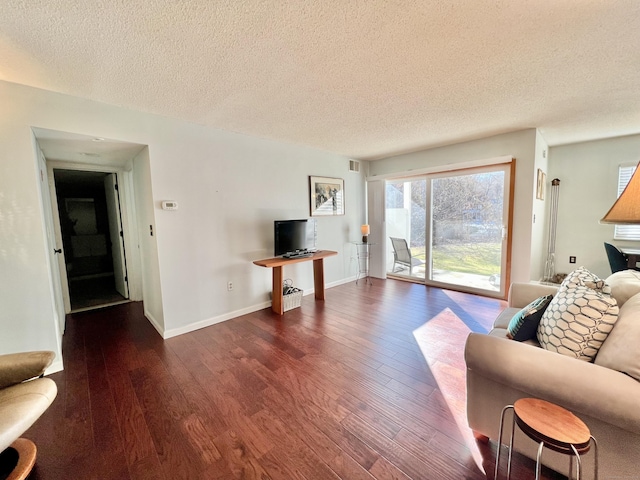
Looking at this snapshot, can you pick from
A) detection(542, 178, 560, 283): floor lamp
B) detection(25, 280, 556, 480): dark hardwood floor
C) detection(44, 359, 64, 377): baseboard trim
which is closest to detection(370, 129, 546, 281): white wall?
detection(542, 178, 560, 283): floor lamp

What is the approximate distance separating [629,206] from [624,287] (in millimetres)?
663

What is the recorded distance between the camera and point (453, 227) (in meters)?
4.53

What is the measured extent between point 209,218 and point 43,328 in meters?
1.76

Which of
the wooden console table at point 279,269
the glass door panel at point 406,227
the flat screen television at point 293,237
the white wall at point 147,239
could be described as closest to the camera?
the white wall at point 147,239

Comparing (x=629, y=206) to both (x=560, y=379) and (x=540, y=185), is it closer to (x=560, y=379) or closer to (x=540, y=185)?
(x=560, y=379)

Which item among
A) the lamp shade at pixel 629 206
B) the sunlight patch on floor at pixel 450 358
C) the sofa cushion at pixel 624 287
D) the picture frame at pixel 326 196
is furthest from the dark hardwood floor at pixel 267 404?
the picture frame at pixel 326 196

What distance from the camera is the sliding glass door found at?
13.3 feet

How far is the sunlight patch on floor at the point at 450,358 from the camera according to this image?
1697 mm

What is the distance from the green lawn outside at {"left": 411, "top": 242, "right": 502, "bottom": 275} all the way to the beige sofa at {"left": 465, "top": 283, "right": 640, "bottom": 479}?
2998 mm

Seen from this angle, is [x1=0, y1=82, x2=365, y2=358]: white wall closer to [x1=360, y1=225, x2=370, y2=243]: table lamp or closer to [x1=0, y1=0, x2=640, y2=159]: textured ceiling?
[x1=0, y1=0, x2=640, y2=159]: textured ceiling

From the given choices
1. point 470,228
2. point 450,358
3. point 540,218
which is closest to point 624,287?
point 450,358

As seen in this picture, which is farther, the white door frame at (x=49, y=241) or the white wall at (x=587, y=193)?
the white wall at (x=587, y=193)

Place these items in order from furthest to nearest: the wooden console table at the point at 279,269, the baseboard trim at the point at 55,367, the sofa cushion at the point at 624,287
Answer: the wooden console table at the point at 279,269 < the baseboard trim at the point at 55,367 < the sofa cushion at the point at 624,287

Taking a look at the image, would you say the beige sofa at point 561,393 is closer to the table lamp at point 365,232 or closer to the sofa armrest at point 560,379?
the sofa armrest at point 560,379
